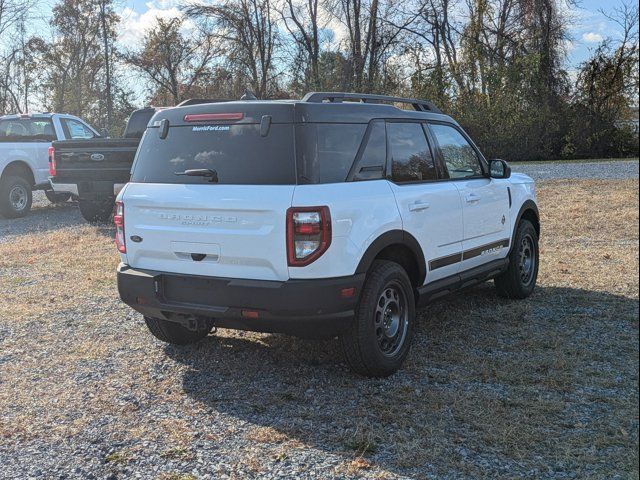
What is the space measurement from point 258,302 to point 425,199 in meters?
1.63

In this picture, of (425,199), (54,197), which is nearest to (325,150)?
(425,199)

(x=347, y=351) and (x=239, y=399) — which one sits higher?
(x=347, y=351)

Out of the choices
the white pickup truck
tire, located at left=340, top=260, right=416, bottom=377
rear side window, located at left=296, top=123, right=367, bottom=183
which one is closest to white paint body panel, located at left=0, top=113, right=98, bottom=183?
the white pickup truck

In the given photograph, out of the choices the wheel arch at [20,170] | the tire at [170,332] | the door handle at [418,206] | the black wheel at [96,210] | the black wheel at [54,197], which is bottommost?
the tire at [170,332]

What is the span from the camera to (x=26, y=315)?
635 cm

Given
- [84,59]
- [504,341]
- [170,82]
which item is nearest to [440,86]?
[170,82]

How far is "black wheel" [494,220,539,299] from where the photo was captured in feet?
20.6

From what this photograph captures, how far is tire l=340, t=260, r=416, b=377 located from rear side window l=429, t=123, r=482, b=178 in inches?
53.6

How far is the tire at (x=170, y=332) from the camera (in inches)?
201

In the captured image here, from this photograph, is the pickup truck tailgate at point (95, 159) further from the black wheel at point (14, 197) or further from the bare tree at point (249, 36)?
the bare tree at point (249, 36)

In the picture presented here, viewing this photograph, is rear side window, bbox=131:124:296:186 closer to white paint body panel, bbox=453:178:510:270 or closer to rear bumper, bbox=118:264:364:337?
rear bumper, bbox=118:264:364:337

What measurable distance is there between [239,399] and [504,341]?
227 cm

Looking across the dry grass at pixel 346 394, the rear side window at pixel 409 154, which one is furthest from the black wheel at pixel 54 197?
the rear side window at pixel 409 154

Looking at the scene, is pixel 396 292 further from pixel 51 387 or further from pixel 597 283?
pixel 597 283
